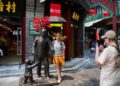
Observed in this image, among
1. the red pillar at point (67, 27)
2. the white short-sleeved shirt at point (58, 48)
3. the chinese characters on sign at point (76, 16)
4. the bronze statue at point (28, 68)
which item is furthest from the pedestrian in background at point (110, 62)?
the chinese characters on sign at point (76, 16)

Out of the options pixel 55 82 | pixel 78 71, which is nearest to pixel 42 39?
pixel 55 82

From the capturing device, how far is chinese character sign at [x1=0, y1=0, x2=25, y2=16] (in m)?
14.4

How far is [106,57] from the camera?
16.9ft

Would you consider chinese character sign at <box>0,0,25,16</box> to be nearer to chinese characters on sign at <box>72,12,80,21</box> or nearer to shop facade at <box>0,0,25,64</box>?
shop facade at <box>0,0,25,64</box>

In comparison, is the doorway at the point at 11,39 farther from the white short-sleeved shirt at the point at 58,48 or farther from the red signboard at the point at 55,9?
the white short-sleeved shirt at the point at 58,48

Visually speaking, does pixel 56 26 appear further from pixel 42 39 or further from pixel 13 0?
pixel 42 39

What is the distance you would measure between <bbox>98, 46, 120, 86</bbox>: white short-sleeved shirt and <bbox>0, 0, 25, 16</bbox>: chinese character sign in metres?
9.98

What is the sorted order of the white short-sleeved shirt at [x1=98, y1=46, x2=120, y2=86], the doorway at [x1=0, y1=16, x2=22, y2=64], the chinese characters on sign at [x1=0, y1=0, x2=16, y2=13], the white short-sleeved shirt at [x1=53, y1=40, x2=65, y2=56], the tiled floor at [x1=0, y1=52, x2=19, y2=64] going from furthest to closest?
the tiled floor at [x1=0, y1=52, x2=19, y2=64]
the doorway at [x1=0, y1=16, x2=22, y2=64]
the chinese characters on sign at [x1=0, y1=0, x2=16, y2=13]
the white short-sleeved shirt at [x1=53, y1=40, x2=65, y2=56]
the white short-sleeved shirt at [x1=98, y1=46, x2=120, y2=86]

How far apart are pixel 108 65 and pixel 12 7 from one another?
33.1 feet

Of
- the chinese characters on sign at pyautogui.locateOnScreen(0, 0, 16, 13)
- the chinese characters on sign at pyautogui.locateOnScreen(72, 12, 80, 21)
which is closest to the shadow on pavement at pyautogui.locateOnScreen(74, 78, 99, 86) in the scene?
the chinese characters on sign at pyautogui.locateOnScreen(0, 0, 16, 13)

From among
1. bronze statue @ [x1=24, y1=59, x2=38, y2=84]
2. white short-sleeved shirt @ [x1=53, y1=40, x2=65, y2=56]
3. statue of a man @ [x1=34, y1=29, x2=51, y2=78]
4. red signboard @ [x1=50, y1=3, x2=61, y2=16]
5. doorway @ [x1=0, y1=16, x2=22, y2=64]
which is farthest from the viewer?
red signboard @ [x1=50, y1=3, x2=61, y2=16]

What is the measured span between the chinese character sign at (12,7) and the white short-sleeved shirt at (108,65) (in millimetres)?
9981

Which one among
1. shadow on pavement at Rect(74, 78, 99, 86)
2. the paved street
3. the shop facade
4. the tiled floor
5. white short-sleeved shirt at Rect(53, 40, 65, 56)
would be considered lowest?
shadow on pavement at Rect(74, 78, 99, 86)

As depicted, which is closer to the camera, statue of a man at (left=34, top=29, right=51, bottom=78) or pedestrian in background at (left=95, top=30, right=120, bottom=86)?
pedestrian in background at (left=95, top=30, right=120, bottom=86)
